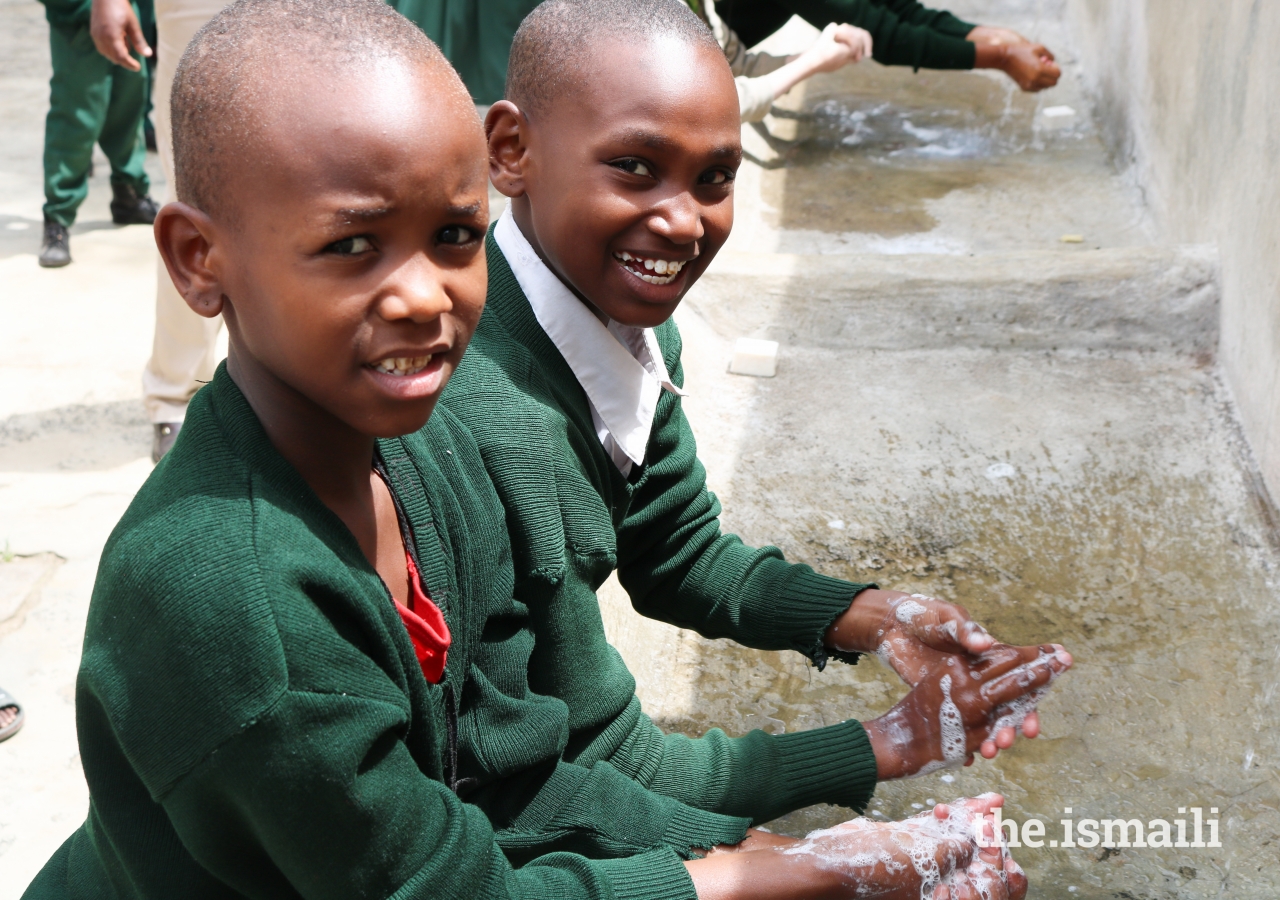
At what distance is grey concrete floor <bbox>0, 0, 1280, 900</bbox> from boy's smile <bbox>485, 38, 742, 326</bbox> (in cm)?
83

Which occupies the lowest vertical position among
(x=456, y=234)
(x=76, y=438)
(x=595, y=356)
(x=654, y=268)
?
(x=76, y=438)

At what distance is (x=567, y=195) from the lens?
158 cm

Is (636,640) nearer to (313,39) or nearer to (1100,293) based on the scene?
(313,39)

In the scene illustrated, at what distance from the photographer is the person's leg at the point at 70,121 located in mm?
4250

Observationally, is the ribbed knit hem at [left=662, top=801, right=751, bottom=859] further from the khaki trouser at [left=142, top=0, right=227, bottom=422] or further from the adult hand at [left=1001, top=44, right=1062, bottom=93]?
the adult hand at [left=1001, top=44, right=1062, bottom=93]

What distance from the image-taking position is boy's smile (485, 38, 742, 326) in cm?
153

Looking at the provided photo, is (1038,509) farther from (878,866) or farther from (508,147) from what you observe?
(508,147)

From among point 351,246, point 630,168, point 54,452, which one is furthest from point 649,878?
point 54,452

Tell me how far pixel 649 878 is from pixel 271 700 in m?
0.52

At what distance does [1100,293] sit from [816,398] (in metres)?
0.81

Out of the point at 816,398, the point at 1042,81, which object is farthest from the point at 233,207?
the point at 1042,81

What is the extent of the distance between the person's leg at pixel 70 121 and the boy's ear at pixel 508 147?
3158 millimetres

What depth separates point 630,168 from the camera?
1561 mm

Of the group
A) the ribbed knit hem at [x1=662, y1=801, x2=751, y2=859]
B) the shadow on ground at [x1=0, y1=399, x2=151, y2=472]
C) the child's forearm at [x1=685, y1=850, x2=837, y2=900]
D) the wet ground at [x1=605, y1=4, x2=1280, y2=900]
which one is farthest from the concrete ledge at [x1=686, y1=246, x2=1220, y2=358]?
the child's forearm at [x1=685, y1=850, x2=837, y2=900]
